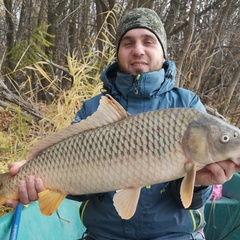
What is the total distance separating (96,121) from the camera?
4.64 ft

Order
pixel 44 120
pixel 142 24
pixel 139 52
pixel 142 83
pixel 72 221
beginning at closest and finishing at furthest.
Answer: pixel 142 83 < pixel 139 52 < pixel 142 24 < pixel 72 221 < pixel 44 120

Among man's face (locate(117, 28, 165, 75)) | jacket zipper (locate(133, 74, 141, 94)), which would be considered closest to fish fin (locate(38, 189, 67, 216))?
jacket zipper (locate(133, 74, 141, 94))

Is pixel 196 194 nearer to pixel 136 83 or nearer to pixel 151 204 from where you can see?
pixel 151 204

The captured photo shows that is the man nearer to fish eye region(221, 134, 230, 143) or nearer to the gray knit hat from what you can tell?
the gray knit hat

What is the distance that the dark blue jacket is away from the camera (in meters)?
1.61

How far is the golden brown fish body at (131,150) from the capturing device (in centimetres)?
128

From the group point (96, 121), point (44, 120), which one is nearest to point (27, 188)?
point (96, 121)

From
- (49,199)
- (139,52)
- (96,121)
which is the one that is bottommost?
(49,199)

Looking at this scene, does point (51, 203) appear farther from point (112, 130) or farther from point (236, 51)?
point (236, 51)

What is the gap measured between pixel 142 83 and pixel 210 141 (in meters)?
0.58

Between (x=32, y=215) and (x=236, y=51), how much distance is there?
478 centimetres

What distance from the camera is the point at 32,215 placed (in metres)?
1.98

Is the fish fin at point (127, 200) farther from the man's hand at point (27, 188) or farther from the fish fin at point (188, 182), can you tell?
the man's hand at point (27, 188)

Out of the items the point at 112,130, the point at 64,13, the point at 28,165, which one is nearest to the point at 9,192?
the point at 28,165
